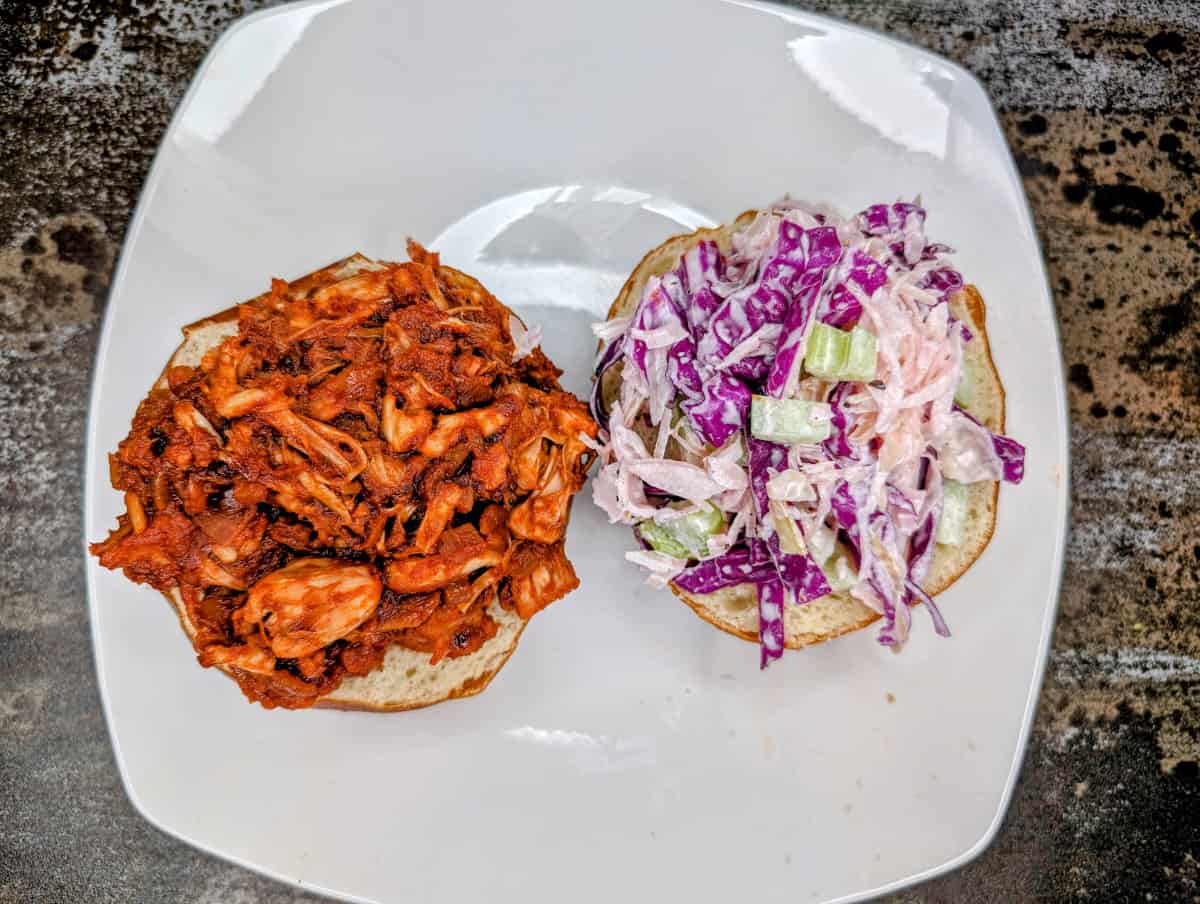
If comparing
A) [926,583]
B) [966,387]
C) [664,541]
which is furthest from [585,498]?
[966,387]

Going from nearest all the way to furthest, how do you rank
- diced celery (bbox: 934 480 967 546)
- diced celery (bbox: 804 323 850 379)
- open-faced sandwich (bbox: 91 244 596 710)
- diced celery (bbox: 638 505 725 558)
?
open-faced sandwich (bbox: 91 244 596 710) → diced celery (bbox: 804 323 850 379) → diced celery (bbox: 638 505 725 558) → diced celery (bbox: 934 480 967 546)

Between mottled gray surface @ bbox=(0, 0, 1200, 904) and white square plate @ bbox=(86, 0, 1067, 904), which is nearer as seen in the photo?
white square plate @ bbox=(86, 0, 1067, 904)

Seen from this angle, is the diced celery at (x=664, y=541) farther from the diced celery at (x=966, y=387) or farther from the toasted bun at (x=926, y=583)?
the diced celery at (x=966, y=387)

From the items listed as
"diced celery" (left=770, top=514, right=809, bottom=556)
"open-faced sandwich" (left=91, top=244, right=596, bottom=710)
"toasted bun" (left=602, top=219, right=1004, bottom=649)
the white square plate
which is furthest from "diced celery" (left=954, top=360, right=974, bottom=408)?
"open-faced sandwich" (left=91, top=244, right=596, bottom=710)

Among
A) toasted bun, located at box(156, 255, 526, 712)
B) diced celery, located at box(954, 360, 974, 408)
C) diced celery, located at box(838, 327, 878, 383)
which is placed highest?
diced celery, located at box(838, 327, 878, 383)

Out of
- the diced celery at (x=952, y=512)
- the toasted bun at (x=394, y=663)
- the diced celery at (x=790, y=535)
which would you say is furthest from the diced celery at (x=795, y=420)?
the toasted bun at (x=394, y=663)

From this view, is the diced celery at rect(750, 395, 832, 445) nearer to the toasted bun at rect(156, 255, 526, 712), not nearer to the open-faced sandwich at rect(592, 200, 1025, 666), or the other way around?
the open-faced sandwich at rect(592, 200, 1025, 666)

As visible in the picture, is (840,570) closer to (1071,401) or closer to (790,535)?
(790,535)

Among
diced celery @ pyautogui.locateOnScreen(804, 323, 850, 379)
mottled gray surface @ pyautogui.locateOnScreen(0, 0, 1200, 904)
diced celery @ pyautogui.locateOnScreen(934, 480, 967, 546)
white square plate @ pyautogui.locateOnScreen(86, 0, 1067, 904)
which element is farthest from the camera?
mottled gray surface @ pyautogui.locateOnScreen(0, 0, 1200, 904)
